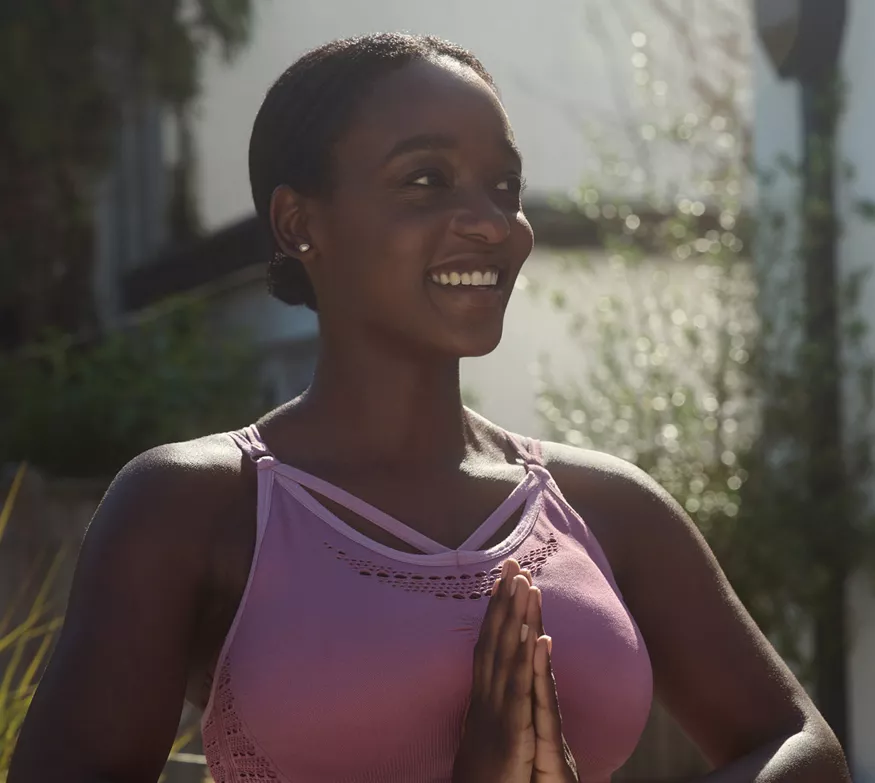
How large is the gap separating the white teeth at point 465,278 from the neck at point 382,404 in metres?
0.13

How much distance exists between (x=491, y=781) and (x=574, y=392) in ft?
15.9

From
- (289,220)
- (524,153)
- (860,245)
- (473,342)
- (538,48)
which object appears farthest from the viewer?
(538,48)

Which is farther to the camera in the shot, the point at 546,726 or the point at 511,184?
the point at 511,184

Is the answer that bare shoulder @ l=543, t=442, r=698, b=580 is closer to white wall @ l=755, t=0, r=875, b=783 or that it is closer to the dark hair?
the dark hair

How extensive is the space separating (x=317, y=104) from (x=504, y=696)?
83cm

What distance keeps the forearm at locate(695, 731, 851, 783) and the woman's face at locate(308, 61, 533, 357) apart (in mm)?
627

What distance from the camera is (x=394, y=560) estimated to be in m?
1.86

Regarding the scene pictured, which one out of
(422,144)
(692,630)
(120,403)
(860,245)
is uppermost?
(422,144)

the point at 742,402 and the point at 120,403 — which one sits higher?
the point at 742,402

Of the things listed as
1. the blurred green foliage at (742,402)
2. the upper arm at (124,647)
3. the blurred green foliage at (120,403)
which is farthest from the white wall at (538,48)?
the upper arm at (124,647)

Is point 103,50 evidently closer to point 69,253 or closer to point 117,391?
point 69,253

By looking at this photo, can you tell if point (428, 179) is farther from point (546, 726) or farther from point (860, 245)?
point (860, 245)

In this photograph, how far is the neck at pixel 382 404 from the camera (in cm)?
203

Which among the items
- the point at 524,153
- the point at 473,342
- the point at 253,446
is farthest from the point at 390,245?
the point at 524,153
